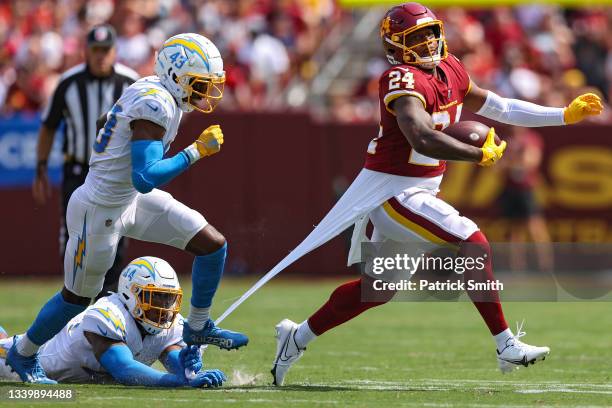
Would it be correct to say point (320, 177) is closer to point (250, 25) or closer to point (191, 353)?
point (250, 25)

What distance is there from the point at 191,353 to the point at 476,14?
32.7 ft

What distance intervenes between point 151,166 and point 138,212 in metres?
0.49

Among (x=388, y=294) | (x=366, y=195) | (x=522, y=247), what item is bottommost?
(x=522, y=247)

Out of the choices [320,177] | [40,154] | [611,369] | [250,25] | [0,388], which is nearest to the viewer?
[0,388]

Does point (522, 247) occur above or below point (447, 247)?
below

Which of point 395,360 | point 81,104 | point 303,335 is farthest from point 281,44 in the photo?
point 303,335

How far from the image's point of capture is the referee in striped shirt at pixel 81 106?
26.3ft

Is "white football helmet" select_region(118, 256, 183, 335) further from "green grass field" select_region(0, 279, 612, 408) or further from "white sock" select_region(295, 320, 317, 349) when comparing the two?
"white sock" select_region(295, 320, 317, 349)

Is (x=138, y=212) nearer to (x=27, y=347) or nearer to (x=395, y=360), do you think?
(x=27, y=347)

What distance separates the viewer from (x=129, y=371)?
5734 millimetres

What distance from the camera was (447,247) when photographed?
604 cm

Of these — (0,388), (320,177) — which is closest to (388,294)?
(0,388)

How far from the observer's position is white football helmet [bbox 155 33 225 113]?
19.2ft

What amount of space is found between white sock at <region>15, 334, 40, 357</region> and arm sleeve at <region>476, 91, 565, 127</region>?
256 centimetres
